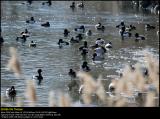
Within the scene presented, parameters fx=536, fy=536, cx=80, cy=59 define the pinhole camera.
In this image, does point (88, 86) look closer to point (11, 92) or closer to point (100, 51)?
point (11, 92)

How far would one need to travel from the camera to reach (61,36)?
4747 cm

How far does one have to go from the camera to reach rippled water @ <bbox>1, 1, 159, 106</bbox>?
1201 inches

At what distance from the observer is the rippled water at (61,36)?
30517 millimetres

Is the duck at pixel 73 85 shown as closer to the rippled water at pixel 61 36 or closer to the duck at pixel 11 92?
the rippled water at pixel 61 36

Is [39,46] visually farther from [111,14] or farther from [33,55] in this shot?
[111,14]

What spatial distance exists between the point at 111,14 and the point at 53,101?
60.3 meters

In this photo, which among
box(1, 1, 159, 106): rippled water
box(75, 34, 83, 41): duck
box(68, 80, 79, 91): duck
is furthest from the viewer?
box(75, 34, 83, 41): duck

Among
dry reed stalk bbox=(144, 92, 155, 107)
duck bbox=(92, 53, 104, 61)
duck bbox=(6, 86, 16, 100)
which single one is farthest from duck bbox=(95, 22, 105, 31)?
dry reed stalk bbox=(144, 92, 155, 107)

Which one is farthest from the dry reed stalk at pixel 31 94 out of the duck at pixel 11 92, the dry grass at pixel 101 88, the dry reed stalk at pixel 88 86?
the duck at pixel 11 92

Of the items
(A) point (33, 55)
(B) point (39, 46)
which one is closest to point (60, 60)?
(A) point (33, 55)

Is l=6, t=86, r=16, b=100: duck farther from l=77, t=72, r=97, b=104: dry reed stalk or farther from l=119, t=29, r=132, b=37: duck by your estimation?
l=119, t=29, r=132, b=37: duck

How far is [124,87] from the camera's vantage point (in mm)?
5352

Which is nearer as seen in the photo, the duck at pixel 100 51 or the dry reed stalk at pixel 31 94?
the dry reed stalk at pixel 31 94

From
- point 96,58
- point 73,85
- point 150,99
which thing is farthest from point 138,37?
point 150,99
